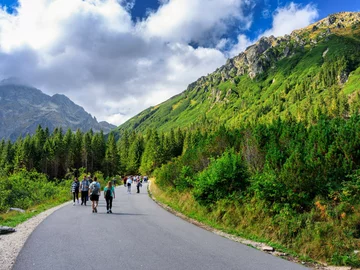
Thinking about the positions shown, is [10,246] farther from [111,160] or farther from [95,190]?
[111,160]

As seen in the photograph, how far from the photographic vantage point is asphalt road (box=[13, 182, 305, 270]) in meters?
6.96

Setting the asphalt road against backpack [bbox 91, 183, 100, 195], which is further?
backpack [bbox 91, 183, 100, 195]

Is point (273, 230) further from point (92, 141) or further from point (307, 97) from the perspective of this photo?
point (307, 97)

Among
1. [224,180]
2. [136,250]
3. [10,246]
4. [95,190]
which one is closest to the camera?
[136,250]

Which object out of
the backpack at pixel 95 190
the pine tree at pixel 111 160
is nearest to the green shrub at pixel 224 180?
the backpack at pixel 95 190

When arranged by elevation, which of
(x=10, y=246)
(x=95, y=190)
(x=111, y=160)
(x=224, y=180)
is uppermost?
(x=111, y=160)

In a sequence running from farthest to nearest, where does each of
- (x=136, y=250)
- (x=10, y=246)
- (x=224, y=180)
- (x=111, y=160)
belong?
(x=111, y=160) < (x=224, y=180) < (x=10, y=246) < (x=136, y=250)

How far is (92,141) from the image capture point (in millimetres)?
98000

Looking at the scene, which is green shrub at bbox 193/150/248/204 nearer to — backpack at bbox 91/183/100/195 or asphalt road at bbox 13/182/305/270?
asphalt road at bbox 13/182/305/270

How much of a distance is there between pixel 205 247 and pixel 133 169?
308 feet

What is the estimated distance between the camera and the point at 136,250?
8.20m

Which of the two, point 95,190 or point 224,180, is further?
point 95,190

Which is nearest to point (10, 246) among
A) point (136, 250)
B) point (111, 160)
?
point (136, 250)

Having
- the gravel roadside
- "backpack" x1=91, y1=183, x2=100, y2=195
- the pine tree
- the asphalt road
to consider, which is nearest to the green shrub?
the asphalt road
